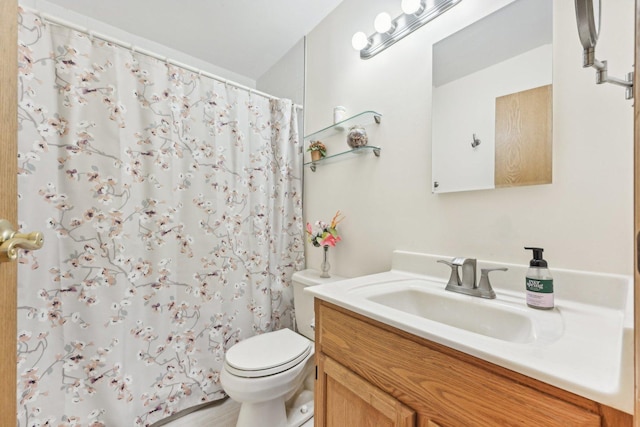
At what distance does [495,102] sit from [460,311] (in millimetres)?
752

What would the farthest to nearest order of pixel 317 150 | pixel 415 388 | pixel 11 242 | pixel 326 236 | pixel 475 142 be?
pixel 317 150 < pixel 326 236 < pixel 475 142 < pixel 415 388 < pixel 11 242

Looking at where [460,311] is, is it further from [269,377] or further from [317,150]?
[317,150]

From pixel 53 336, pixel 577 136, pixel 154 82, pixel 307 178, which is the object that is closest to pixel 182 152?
pixel 154 82

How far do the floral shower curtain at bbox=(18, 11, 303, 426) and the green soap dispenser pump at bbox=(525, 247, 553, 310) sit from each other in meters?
1.36

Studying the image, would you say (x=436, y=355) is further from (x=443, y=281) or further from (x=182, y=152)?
(x=182, y=152)

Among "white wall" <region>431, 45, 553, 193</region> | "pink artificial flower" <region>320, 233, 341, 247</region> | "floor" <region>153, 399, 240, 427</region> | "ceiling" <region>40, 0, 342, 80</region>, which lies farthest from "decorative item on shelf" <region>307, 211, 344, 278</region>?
"ceiling" <region>40, 0, 342, 80</region>

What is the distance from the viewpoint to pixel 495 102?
940mm

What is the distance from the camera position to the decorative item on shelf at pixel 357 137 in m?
1.37

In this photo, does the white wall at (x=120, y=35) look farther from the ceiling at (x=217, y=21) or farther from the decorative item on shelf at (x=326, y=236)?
the decorative item on shelf at (x=326, y=236)

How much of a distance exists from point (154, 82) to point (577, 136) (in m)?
1.77

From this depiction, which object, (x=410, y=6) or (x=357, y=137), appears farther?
(x=357, y=137)

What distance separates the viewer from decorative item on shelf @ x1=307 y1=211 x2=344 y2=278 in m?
1.47

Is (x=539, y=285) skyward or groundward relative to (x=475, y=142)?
groundward

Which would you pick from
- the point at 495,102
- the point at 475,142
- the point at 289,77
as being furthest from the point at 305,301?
the point at 289,77
